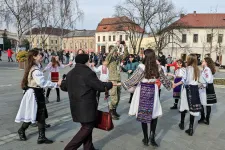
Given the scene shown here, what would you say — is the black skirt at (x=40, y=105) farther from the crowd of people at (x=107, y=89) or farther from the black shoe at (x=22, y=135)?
the black shoe at (x=22, y=135)

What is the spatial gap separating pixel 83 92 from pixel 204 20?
5525cm

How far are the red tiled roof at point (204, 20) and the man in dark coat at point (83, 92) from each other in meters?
50.2

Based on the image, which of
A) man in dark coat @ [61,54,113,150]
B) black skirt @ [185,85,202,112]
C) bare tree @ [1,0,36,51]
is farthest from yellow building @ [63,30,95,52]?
man in dark coat @ [61,54,113,150]

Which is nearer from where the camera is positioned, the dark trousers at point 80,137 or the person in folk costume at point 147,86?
the dark trousers at point 80,137

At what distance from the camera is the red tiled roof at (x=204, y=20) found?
4994cm

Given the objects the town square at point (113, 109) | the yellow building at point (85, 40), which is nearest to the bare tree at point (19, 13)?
the town square at point (113, 109)

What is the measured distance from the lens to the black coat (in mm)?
3420

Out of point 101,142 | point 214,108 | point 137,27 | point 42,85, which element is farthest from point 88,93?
point 137,27

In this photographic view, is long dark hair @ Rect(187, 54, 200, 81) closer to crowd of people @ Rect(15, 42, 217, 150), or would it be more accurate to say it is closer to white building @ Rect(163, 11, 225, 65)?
crowd of people @ Rect(15, 42, 217, 150)

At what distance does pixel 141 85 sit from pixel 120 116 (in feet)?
8.21

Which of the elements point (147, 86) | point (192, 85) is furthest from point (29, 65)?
point (192, 85)

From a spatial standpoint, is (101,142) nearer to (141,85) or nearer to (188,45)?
(141,85)

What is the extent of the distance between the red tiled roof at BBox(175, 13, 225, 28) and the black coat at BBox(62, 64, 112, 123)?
165ft

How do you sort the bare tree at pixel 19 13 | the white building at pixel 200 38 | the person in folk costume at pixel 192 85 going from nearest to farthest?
the person in folk costume at pixel 192 85
the bare tree at pixel 19 13
the white building at pixel 200 38
